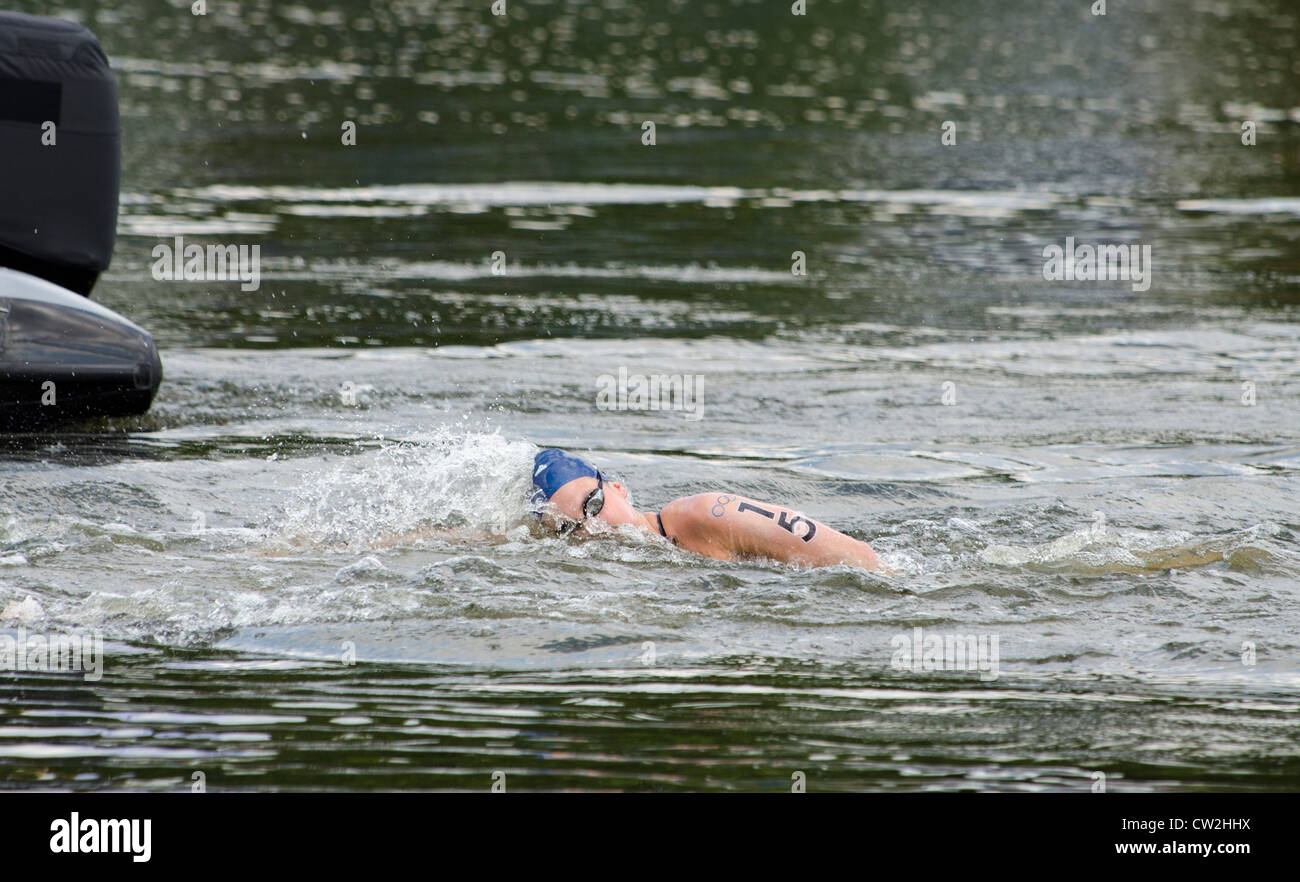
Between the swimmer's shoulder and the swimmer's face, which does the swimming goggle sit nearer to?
the swimmer's face

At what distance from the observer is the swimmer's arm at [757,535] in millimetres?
6930

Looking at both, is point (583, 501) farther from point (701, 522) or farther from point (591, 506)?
point (701, 522)

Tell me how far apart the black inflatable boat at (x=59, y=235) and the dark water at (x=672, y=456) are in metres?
0.34

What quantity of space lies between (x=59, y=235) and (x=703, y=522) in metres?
4.62
